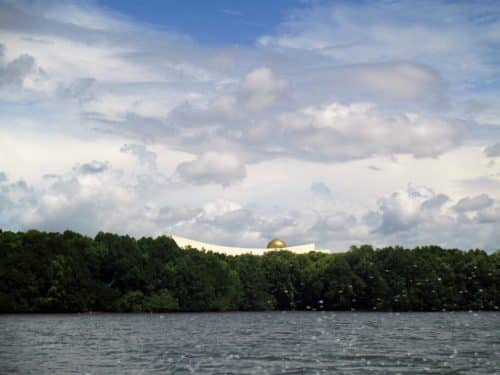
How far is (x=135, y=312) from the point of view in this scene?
363ft

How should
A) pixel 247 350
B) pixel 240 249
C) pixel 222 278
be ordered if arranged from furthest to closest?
pixel 240 249, pixel 222 278, pixel 247 350

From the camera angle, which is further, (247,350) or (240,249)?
(240,249)

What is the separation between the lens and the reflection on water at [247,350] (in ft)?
128

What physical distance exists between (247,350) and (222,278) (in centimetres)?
7578

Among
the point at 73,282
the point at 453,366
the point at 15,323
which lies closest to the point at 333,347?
the point at 453,366

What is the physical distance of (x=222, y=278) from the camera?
407ft

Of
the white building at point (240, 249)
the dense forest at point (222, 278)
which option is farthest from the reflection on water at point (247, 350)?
the white building at point (240, 249)

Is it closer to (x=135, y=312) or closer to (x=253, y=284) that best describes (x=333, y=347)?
(x=135, y=312)

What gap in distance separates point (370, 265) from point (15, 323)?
6453 cm

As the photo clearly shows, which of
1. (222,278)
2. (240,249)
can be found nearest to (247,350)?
(222,278)

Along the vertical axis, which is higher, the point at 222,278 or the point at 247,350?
the point at 222,278

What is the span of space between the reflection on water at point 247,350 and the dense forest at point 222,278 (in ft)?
106

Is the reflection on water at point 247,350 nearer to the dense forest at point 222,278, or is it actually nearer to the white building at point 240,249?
the dense forest at point 222,278

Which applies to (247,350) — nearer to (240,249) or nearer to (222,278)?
(222,278)
